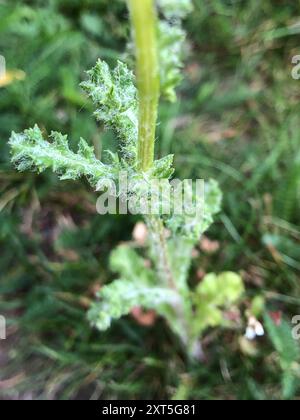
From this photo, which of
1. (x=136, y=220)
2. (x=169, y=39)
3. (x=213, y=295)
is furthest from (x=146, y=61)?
(x=136, y=220)

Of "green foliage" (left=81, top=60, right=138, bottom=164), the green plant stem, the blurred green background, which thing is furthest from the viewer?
the blurred green background

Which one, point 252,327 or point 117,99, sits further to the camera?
point 252,327

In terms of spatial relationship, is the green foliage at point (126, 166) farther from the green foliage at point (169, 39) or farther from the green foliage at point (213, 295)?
the green foliage at point (213, 295)

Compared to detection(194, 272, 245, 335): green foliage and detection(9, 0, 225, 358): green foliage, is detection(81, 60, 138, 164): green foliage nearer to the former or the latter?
detection(9, 0, 225, 358): green foliage

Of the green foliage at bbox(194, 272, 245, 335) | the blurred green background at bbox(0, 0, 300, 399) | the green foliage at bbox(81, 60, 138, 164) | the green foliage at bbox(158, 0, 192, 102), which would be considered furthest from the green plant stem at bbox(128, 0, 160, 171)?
the blurred green background at bbox(0, 0, 300, 399)

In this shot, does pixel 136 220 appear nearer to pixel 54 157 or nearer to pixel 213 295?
pixel 213 295
